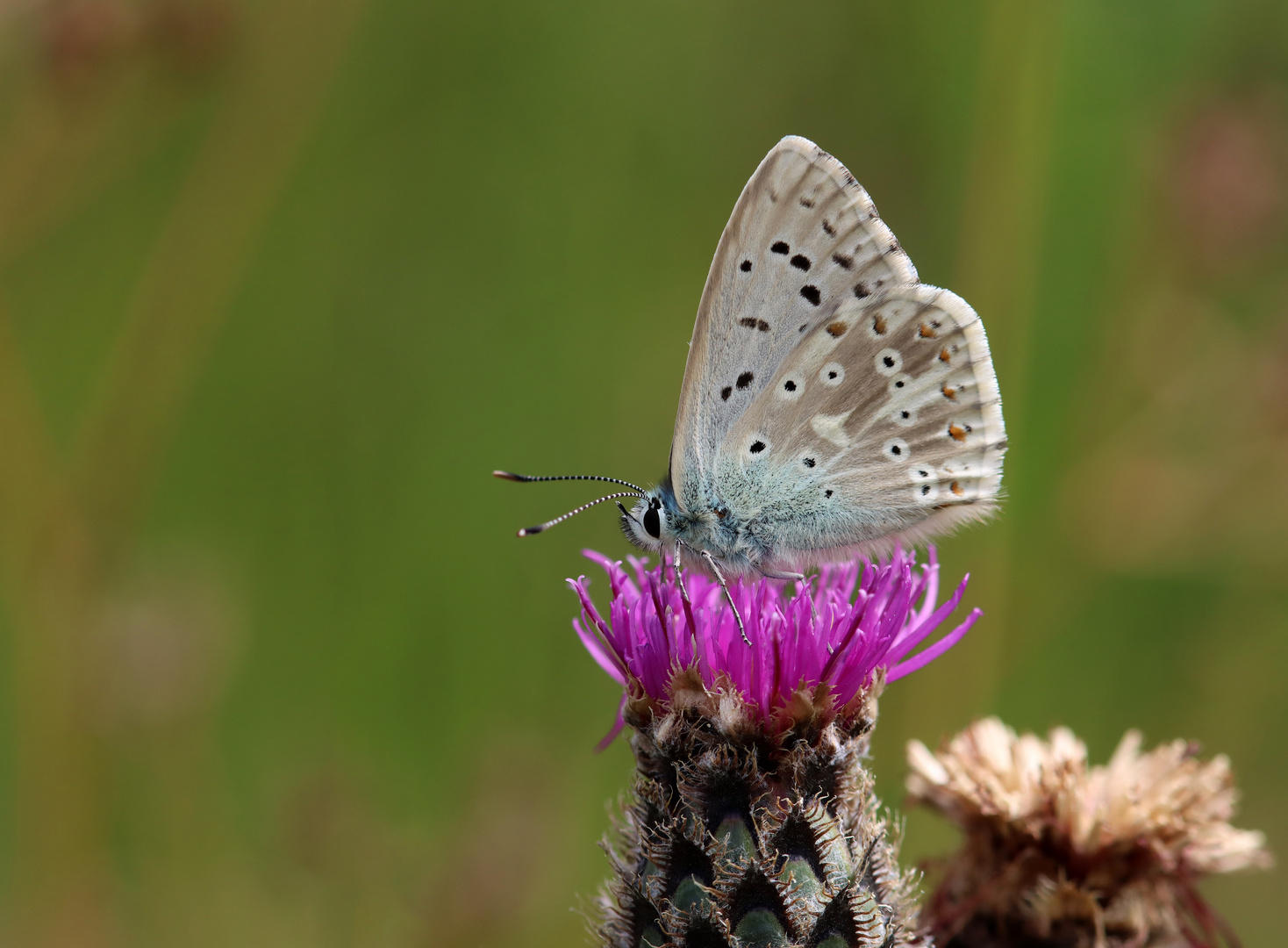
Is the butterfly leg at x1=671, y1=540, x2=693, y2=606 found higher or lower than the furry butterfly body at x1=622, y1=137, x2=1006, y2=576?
lower

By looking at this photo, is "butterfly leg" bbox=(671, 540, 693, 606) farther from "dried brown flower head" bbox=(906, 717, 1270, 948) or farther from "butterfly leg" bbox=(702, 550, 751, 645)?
"dried brown flower head" bbox=(906, 717, 1270, 948)

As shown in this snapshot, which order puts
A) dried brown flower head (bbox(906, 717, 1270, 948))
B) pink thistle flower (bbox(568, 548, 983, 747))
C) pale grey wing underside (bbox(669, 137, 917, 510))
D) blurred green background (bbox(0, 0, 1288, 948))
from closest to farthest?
pink thistle flower (bbox(568, 548, 983, 747))
dried brown flower head (bbox(906, 717, 1270, 948))
pale grey wing underside (bbox(669, 137, 917, 510))
blurred green background (bbox(0, 0, 1288, 948))

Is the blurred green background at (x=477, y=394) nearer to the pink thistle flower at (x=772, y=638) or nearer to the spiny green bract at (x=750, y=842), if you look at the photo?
the pink thistle flower at (x=772, y=638)

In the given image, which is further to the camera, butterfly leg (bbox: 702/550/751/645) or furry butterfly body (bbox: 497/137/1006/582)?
furry butterfly body (bbox: 497/137/1006/582)

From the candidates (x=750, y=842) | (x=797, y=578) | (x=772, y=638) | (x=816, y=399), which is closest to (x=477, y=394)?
(x=816, y=399)

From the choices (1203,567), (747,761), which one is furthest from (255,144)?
(1203,567)

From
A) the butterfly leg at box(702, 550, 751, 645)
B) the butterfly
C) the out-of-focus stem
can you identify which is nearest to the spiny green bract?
the butterfly leg at box(702, 550, 751, 645)

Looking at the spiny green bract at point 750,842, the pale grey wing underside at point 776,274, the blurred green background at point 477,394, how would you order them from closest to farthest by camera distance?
the spiny green bract at point 750,842, the pale grey wing underside at point 776,274, the blurred green background at point 477,394

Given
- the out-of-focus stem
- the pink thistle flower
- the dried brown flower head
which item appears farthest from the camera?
the out-of-focus stem

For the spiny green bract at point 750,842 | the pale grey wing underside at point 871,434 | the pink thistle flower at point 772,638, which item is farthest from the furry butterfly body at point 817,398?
the spiny green bract at point 750,842
